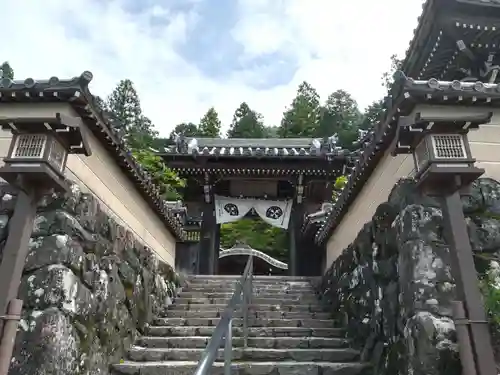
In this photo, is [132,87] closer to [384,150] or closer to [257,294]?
[257,294]

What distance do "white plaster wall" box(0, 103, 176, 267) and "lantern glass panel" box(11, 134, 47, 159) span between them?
722 millimetres

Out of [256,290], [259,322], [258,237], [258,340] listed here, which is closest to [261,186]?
[256,290]

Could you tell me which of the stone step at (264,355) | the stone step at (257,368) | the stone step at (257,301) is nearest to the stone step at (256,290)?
the stone step at (257,301)

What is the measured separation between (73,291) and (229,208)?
940 cm

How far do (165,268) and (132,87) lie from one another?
117ft

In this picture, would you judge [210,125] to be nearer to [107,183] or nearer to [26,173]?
[107,183]

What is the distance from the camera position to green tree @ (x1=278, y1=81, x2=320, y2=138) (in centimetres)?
3766

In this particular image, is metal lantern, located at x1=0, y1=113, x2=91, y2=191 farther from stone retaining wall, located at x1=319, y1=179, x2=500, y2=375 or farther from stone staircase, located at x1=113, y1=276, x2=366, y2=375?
stone retaining wall, located at x1=319, y1=179, x2=500, y2=375

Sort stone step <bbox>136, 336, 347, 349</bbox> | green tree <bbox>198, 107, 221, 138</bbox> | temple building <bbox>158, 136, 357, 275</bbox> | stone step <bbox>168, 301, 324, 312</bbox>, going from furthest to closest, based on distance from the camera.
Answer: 1. green tree <bbox>198, 107, 221, 138</bbox>
2. temple building <bbox>158, 136, 357, 275</bbox>
3. stone step <bbox>168, 301, 324, 312</bbox>
4. stone step <bbox>136, 336, 347, 349</bbox>

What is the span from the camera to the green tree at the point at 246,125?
39.5 metres

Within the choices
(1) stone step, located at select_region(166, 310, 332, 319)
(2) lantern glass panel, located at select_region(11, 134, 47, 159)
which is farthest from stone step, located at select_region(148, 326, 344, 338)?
(2) lantern glass panel, located at select_region(11, 134, 47, 159)

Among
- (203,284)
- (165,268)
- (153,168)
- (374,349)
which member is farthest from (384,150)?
(153,168)

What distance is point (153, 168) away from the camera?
16609 mm

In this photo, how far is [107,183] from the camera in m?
5.72
